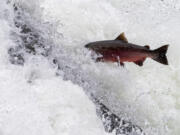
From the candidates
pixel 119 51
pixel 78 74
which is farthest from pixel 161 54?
pixel 78 74

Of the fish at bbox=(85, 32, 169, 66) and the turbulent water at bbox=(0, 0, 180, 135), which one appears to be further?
the fish at bbox=(85, 32, 169, 66)

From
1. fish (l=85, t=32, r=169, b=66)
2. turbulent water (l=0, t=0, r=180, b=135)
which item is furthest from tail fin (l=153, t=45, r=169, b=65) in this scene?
turbulent water (l=0, t=0, r=180, b=135)

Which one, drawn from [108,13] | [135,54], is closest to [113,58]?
[135,54]

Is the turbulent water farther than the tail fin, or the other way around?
the tail fin

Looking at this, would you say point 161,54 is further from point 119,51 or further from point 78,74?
point 78,74

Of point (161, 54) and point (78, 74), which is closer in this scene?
point (78, 74)

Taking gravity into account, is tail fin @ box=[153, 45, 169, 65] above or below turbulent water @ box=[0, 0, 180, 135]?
above

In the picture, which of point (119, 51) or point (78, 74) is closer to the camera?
point (78, 74)

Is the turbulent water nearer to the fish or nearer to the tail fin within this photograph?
the fish

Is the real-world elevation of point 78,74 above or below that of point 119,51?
below

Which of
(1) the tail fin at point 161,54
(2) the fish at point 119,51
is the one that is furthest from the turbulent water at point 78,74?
(1) the tail fin at point 161,54
